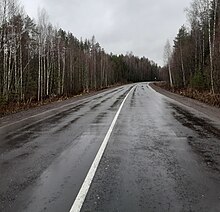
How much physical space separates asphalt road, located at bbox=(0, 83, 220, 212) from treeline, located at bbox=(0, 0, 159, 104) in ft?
40.4

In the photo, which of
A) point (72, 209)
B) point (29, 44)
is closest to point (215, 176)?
point (72, 209)

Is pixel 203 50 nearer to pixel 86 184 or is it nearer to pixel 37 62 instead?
pixel 37 62

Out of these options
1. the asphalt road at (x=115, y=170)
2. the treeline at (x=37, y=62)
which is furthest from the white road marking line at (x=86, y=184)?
the treeline at (x=37, y=62)

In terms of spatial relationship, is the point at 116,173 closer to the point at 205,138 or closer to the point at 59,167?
the point at 59,167

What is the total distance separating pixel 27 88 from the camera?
44781 mm

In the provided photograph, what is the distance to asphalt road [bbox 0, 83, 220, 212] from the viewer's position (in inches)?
158

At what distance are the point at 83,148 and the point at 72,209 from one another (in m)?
3.56

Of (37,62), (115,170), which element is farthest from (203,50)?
(115,170)

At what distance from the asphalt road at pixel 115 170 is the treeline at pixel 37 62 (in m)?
12.3

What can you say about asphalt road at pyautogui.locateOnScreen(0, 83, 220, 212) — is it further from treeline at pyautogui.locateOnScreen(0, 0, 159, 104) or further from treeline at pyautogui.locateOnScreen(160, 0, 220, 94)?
treeline at pyautogui.locateOnScreen(160, 0, 220, 94)

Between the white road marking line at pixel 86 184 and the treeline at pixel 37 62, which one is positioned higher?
the treeline at pixel 37 62

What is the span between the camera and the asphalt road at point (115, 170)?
4.02 m

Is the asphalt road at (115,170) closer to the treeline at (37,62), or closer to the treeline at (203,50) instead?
the treeline at (37,62)

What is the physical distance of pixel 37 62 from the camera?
178ft
